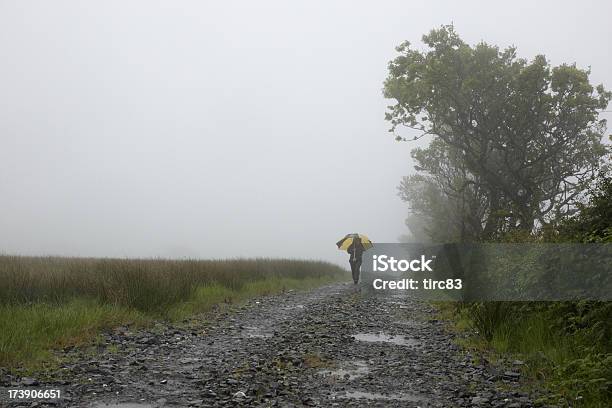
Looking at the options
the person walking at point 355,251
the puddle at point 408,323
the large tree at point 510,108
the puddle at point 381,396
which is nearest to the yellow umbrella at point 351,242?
the person walking at point 355,251

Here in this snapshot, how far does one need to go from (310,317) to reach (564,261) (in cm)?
652

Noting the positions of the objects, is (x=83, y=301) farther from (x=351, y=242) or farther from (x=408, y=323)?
(x=351, y=242)

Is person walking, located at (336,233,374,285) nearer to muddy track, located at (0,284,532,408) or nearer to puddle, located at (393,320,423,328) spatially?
puddle, located at (393,320,423,328)

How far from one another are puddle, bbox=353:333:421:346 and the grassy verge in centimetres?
99

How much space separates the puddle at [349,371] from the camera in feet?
23.4

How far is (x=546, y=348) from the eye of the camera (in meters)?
7.66

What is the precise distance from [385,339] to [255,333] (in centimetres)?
268

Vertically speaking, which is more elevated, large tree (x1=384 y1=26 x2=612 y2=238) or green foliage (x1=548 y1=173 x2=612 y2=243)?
large tree (x1=384 y1=26 x2=612 y2=238)

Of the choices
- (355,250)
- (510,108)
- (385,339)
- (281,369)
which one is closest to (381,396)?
(281,369)

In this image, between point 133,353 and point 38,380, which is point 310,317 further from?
point 38,380

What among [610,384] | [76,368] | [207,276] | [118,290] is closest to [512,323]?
[610,384]

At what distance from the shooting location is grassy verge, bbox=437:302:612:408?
5.50m

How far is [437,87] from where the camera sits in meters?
28.4

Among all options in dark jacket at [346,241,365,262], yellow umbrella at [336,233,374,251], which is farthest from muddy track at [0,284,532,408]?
yellow umbrella at [336,233,374,251]
